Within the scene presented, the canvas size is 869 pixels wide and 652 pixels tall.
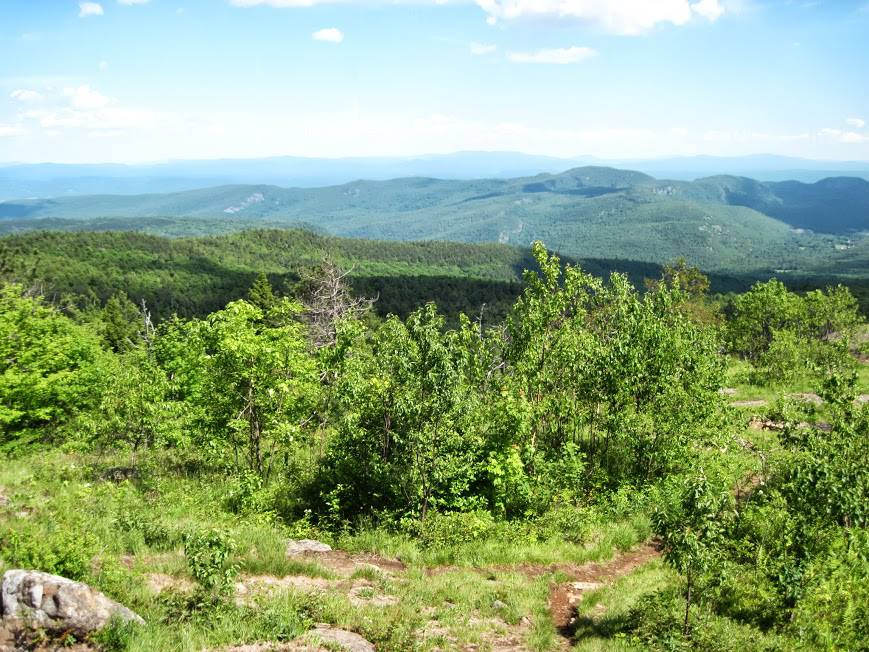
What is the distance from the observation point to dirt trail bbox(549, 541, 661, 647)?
11.5 meters

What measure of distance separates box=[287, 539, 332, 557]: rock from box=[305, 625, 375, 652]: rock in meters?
3.78

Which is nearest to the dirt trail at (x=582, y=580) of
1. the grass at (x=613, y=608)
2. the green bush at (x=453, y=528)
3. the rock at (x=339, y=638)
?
the grass at (x=613, y=608)

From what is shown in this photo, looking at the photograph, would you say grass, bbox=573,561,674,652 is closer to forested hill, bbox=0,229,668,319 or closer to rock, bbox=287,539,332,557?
rock, bbox=287,539,332,557

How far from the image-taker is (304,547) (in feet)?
44.3

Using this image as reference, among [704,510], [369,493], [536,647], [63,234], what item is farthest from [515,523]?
[63,234]

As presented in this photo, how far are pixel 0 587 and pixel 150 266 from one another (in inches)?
6724

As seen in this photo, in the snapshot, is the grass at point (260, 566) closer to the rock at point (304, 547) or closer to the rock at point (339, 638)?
the rock at point (339, 638)

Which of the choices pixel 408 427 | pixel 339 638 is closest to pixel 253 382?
pixel 408 427

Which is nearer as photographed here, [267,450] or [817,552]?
[817,552]

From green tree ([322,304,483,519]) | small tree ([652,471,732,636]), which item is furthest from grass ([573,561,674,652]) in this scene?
green tree ([322,304,483,519])

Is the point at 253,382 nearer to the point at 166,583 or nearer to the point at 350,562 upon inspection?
the point at 350,562

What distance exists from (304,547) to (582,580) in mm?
7039

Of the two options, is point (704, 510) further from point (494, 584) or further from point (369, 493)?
point (369, 493)

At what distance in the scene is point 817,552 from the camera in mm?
10602
